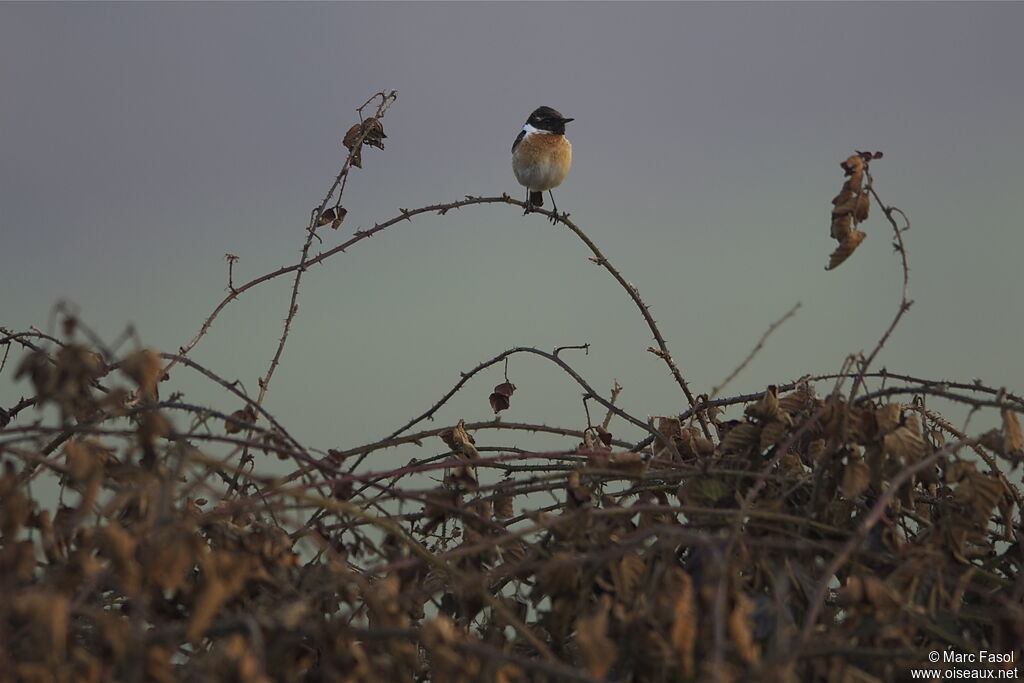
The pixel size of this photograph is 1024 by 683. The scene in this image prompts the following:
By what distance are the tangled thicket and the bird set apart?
467 centimetres

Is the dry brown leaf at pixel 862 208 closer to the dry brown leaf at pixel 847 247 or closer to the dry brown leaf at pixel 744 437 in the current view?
the dry brown leaf at pixel 847 247

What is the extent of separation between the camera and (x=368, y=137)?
508 cm

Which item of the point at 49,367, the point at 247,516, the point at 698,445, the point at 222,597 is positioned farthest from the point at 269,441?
the point at 698,445

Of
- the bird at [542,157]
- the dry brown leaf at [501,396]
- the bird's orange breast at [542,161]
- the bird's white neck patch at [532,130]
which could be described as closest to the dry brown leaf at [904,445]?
the dry brown leaf at [501,396]

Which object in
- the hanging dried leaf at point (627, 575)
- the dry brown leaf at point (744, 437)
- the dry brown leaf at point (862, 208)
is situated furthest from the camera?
the dry brown leaf at point (862, 208)

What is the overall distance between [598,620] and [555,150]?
6.60 metres

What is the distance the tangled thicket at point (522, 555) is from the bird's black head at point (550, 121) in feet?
16.9

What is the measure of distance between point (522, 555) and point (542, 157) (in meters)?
5.50

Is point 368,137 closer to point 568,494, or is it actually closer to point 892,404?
point 568,494

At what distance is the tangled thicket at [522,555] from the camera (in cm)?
222

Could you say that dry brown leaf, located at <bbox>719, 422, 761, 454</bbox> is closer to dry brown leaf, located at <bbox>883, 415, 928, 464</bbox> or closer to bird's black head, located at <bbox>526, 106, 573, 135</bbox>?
dry brown leaf, located at <bbox>883, 415, 928, 464</bbox>

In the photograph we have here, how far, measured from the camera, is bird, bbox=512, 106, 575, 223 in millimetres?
8336

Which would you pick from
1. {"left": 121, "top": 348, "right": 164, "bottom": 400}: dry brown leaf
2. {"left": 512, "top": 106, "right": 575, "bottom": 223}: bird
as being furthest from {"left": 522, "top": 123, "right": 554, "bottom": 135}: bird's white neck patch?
{"left": 121, "top": 348, "right": 164, "bottom": 400}: dry brown leaf

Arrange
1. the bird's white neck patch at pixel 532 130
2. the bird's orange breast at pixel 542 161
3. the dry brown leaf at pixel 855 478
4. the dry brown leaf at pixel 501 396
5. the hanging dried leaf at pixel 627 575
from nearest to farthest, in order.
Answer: the hanging dried leaf at pixel 627 575
the dry brown leaf at pixel 855 478
the dry brown leaf at pixel 501 396
the bird's orange breast at pixel 542 161
the bird's white neck patch at pixel 532 130
